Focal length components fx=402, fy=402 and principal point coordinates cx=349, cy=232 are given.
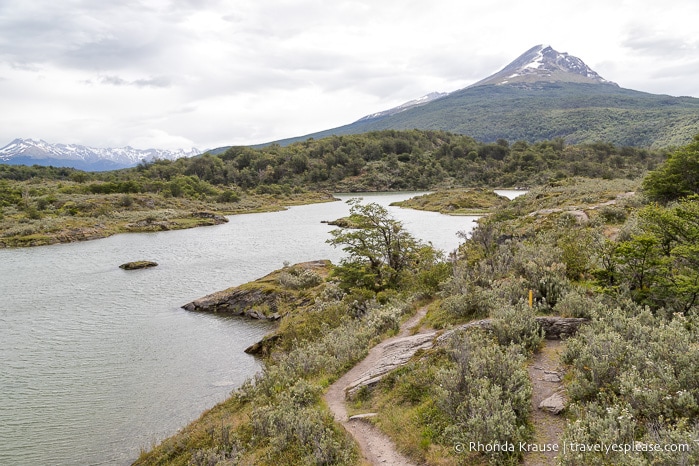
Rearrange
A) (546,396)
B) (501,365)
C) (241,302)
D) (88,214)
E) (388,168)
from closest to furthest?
(546,396)
(501,365)
(241,302)
(88,214)
(388,168)

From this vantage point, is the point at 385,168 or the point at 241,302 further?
the point at 385,168

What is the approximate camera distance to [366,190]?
167000 millimetres

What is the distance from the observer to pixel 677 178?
29.6 metres

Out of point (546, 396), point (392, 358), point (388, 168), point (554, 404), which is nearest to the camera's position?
point (554, 404)

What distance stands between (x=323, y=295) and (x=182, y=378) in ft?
34.7

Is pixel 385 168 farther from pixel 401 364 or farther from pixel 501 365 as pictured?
pixel 501 365

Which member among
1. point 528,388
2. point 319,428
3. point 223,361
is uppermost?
point 528,388

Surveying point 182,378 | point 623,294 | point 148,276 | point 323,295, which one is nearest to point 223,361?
point 182,378

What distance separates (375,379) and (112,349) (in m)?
17.3

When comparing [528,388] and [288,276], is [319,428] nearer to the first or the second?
[528,388]

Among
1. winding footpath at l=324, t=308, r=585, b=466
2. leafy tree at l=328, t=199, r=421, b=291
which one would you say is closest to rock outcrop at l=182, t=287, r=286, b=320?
leafy tree at l=328, t=199, r=421, b=291

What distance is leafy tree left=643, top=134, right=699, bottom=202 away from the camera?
2936cm

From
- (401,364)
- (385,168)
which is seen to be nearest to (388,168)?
(385,168)

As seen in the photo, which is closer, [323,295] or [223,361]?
[223,361]
